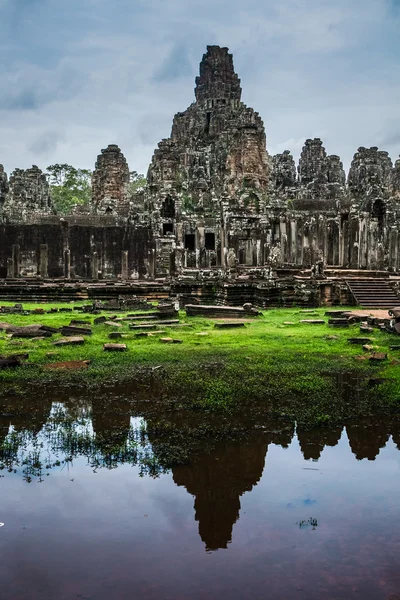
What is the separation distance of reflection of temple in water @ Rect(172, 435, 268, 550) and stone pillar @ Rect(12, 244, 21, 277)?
22.3 meters

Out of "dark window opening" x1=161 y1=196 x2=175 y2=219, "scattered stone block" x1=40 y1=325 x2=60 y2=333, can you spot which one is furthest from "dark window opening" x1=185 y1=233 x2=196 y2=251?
"scattered stone block" x1=40 y1=325 x2=60 y2=333

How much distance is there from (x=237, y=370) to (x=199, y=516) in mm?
4867

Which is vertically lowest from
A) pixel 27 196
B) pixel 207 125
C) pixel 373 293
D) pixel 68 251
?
pixel 373 293

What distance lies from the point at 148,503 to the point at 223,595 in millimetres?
1331

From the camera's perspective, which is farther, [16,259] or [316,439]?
[16,259]

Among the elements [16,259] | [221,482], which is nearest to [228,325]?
[221,482]

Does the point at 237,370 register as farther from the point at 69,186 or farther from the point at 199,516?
the point at 69,186

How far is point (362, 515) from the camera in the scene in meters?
4.39

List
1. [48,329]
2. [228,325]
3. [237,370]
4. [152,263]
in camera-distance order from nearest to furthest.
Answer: [237,370]
[48,329]
[228,325]
[152,263]

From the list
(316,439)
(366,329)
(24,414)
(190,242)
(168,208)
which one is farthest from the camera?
(190,242)

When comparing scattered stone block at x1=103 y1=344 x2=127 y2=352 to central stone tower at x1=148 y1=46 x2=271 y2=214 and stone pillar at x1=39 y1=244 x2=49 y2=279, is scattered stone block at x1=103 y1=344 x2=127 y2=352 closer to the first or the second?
stone pillar at x1=39 y1=244 x2=49 y2=279

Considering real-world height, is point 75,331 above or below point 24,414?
above

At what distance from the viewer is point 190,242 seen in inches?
1329

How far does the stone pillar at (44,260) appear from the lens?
2633cm
